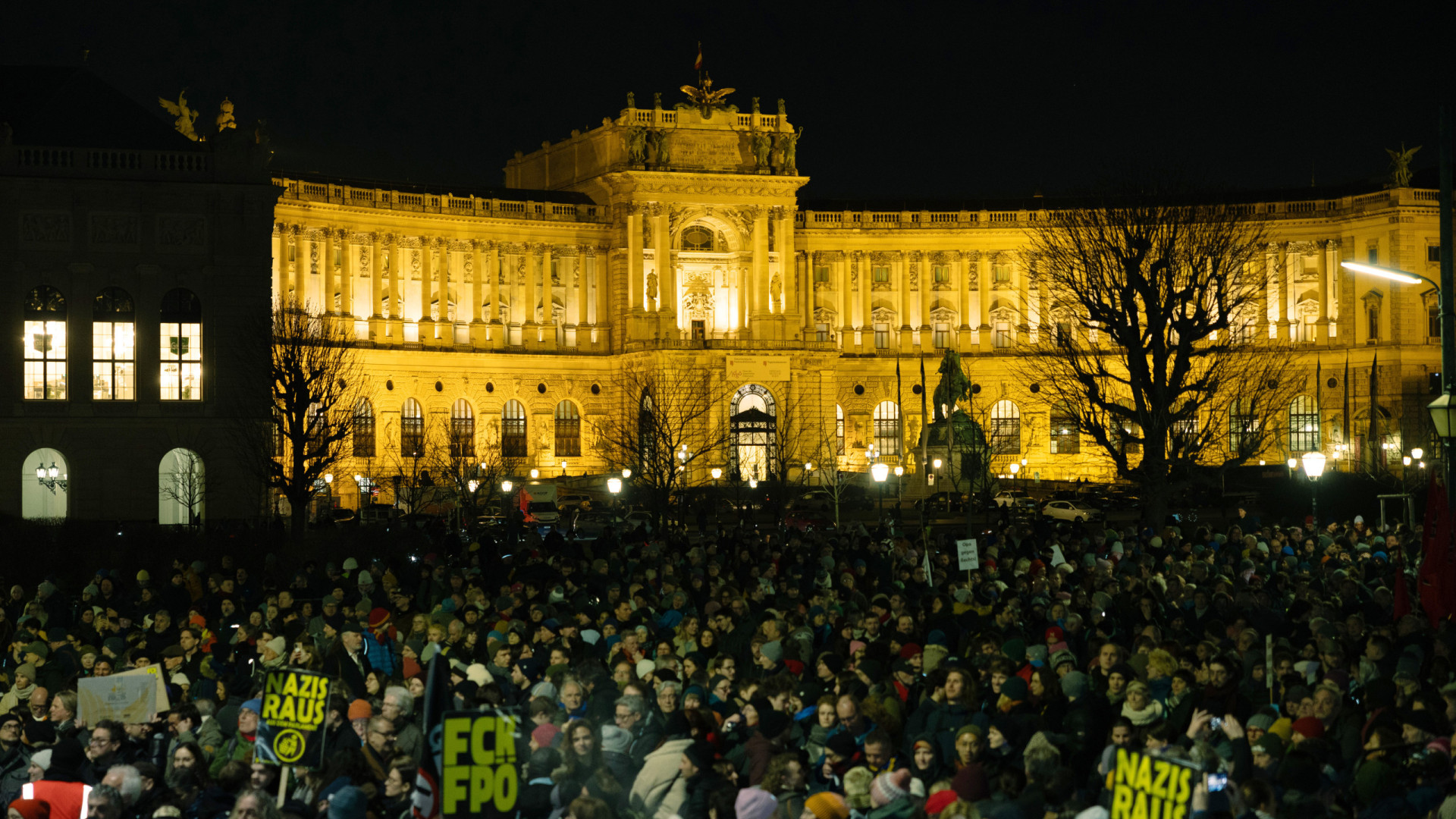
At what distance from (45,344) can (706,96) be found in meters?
47.1

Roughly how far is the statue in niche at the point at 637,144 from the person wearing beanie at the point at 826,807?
8574 centimetres

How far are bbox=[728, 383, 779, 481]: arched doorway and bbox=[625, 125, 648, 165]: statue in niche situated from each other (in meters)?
13.9

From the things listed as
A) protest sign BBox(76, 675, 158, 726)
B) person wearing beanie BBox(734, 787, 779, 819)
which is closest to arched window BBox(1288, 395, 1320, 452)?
protest sign BBox(76, 675, 158, 726)

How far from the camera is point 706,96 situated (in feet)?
320

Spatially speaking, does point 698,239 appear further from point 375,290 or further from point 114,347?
point 114,347

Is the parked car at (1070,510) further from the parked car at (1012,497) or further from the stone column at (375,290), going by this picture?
the stone column at (375,290)

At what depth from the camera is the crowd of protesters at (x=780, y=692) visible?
12.6 m

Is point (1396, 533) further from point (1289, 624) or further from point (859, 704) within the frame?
point (859, 704)

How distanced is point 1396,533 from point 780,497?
24944 millimetres

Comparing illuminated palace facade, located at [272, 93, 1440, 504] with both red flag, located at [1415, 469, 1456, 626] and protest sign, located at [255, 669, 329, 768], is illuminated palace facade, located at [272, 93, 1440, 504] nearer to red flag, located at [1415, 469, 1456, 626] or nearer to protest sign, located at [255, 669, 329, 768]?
red flag, located at [1415, 469, 1456, 626]

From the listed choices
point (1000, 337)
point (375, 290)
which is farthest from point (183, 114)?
point (1000, 337)

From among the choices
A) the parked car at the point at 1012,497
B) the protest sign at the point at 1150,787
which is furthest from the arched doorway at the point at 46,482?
the protest sign at the point at 1150,787

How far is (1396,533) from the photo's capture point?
116 ft

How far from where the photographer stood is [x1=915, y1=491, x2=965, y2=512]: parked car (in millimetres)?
64938
